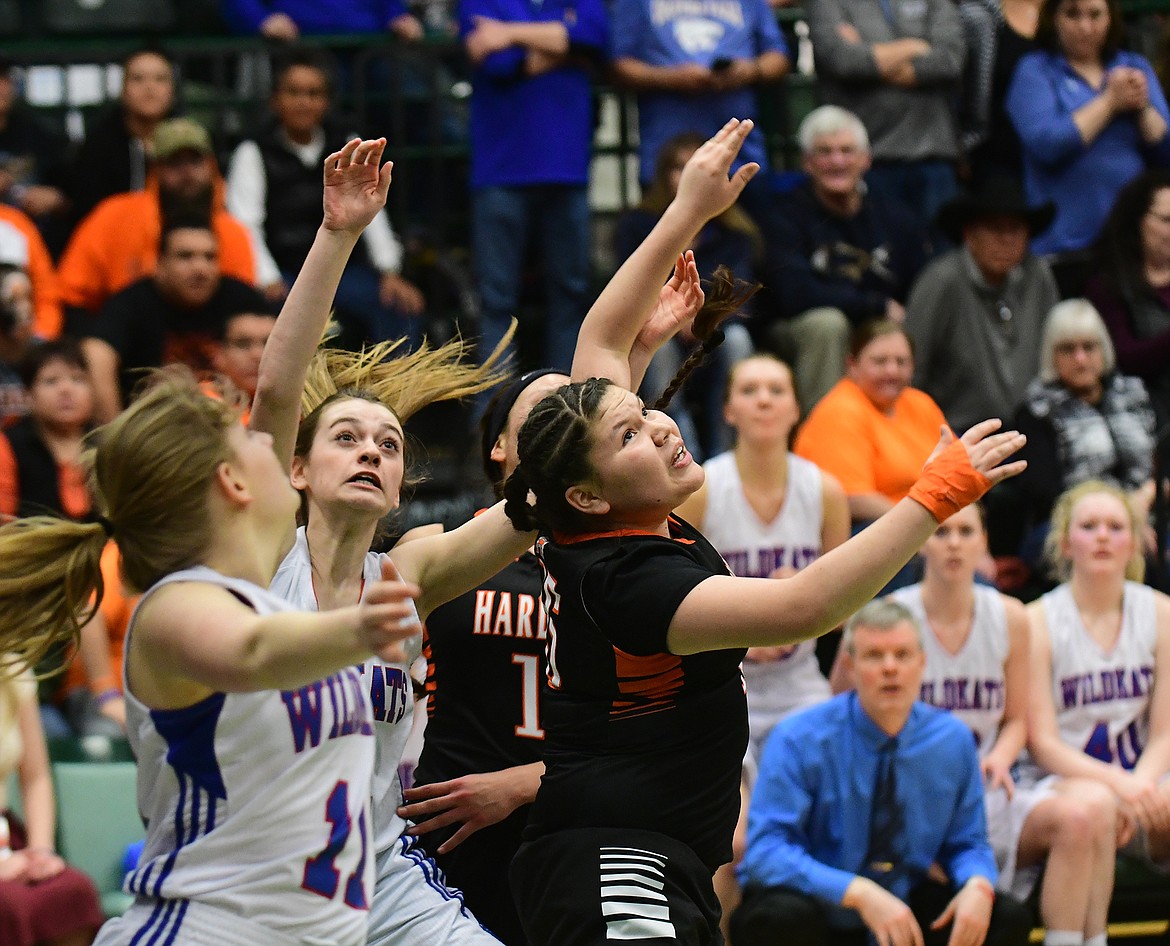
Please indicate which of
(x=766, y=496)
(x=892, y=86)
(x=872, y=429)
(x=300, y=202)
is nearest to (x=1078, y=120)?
(x=892, y=86)

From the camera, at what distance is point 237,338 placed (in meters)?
6.80

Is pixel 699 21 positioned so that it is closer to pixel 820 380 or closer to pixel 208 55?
pixel 820 380

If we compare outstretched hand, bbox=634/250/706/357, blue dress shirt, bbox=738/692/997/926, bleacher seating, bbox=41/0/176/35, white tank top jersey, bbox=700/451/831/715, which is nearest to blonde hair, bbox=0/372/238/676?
outstretched hand, bbox=634/250/706/357

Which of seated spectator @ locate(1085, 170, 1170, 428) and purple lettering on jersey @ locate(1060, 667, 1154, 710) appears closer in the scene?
purple lettering on jersey @ locate(1060, 667, 1154, 710)

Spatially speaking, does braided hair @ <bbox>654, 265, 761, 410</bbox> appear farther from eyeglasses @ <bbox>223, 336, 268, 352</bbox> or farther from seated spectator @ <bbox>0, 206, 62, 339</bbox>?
seated spectator @ <bbox>0, 206, 62, 339</bbox>

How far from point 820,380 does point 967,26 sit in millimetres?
2324

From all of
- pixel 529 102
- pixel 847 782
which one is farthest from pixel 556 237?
pixel 847 782

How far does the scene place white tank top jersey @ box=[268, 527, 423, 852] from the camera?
3.46m

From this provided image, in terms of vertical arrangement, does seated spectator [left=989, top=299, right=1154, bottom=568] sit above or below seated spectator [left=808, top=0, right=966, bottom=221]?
below

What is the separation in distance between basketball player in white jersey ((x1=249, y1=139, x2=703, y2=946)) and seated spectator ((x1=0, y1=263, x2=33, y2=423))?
350 centimetres

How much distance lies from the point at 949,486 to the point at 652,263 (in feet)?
3.51

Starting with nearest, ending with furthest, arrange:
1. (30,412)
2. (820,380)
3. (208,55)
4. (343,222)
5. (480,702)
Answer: (343,222), (480,702), (30,412), (820,380), (208,55)

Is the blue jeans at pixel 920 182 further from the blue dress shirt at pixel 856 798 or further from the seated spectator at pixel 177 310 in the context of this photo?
the blue dress shirt at pixel 856 798

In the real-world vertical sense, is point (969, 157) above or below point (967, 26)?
below
